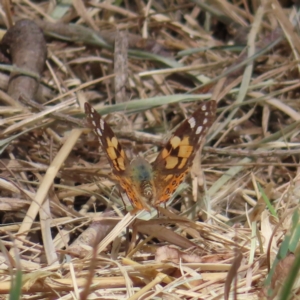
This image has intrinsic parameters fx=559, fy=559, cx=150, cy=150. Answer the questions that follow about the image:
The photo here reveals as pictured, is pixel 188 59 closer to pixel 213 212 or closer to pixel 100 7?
pixel 100 7

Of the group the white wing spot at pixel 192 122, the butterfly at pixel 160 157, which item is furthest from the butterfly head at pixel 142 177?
the white wing spot at pixel 192 122

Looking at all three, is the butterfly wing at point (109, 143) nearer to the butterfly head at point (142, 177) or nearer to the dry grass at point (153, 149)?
the butterfly head at point (142, 177)

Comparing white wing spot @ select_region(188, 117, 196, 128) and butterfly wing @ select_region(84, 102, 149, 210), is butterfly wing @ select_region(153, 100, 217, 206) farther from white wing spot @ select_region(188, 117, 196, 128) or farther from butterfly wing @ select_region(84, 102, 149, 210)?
butterfly wing @ select_region(84, 102, 149, 210)

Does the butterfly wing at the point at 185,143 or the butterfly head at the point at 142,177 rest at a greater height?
the butterfly wing at the point at 185,143

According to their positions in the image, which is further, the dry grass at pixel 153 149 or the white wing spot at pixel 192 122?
the white wing spot at pixel 192 122

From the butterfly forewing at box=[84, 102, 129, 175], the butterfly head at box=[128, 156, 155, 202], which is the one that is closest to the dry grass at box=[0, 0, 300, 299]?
the butterfly head at box=[128, 156, 155, 202]

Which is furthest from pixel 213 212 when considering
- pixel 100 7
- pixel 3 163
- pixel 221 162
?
pixel 100 7

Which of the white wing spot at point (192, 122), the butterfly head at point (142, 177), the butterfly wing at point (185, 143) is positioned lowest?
the butterfly head at point (142, 177)
